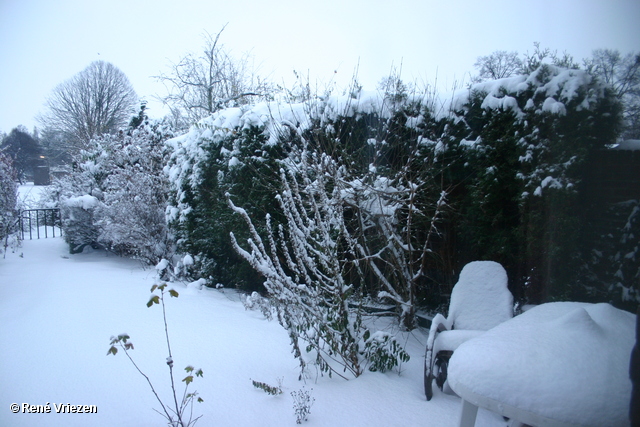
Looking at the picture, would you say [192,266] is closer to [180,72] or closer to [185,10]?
[185,10]

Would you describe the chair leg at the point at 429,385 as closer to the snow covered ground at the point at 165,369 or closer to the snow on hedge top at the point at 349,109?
the snow covered ground at the point at 165,369

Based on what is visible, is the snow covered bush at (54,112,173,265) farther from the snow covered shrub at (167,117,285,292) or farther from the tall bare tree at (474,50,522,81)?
the tall bare tree at (474,50,522,81)

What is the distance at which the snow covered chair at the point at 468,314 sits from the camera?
255 centimetres

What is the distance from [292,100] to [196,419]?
172 inches

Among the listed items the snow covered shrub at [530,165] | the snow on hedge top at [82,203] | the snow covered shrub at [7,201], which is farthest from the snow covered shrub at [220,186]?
the snow covered shrub at [7,201]

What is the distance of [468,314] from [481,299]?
0.52 ft

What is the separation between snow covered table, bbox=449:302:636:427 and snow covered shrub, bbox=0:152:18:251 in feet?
27.9

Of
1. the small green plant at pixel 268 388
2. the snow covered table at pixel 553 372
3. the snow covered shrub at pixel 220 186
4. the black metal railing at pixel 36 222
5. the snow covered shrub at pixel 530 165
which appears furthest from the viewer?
the black metal railing at pixel 36 222

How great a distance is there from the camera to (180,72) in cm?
1406

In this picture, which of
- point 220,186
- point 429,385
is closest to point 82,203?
point 220,186

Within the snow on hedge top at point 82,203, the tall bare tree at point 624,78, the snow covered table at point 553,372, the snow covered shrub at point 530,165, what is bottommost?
the snow on hedge top at point 82,203

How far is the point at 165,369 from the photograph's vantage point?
2783 millimetres

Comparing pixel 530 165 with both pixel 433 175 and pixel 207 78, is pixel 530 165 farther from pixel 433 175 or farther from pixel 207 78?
pixel 207 78

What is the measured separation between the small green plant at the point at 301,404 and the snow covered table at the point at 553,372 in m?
1.02
